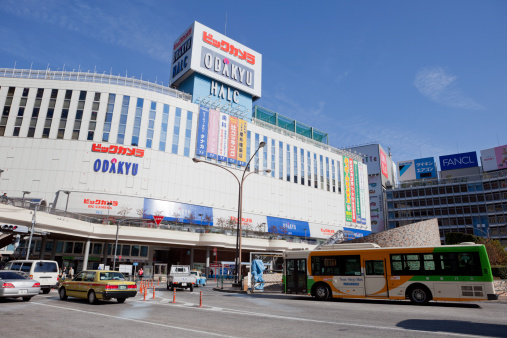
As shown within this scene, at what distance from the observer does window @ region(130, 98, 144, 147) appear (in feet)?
192

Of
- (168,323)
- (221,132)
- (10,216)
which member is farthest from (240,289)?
(221,132)

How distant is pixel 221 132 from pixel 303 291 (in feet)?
165

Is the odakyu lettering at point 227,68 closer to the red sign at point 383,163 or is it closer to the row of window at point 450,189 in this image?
the row of window at point 450,189

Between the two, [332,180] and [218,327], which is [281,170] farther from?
[218,327]

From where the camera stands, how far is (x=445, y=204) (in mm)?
95562

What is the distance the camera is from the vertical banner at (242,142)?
68.3 meters

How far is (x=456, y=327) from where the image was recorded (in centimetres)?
939

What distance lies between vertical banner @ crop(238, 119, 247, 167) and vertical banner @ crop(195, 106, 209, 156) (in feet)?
24.0

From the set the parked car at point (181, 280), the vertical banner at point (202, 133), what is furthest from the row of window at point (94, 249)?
the parked car at point (181, 280)

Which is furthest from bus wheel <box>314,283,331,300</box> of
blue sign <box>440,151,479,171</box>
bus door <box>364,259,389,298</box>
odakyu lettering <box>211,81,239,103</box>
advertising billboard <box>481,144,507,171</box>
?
blue sign <box>440,151,479,171</box>

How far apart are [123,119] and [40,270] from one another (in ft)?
137

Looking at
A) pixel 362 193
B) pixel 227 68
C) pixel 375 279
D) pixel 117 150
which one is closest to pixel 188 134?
pixel 117 150

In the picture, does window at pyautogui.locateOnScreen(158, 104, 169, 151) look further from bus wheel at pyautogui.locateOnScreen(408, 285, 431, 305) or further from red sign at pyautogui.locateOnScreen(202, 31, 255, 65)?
bus wheel at pyautogui.locateOnScreen(408, 285, 431, 305)

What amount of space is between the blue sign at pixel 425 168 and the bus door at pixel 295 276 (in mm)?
97303
